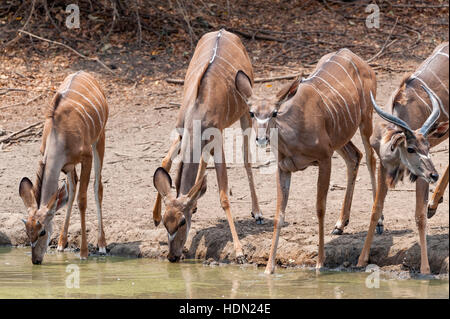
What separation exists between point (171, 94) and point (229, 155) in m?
2.38

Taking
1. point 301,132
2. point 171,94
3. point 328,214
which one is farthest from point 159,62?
point 301,132

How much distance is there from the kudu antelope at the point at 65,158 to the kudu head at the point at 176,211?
0.81 m

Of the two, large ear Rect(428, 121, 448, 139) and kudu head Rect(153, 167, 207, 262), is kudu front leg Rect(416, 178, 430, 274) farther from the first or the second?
kudu head Rect(153, 167, 207, 262)

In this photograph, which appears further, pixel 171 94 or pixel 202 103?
pixel 171 94

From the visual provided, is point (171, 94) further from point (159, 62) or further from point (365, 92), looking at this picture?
point (365, 92)

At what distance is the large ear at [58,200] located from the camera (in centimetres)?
642

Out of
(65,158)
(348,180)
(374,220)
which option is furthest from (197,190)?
(348,180)

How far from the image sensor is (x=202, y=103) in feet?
22.2

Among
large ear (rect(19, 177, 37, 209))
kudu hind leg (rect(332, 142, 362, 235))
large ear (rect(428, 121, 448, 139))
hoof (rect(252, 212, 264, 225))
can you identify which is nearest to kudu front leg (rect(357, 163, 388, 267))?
large ear (rect(428, 121, 448, 139))

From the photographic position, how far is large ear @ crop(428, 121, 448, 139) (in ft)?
18.2

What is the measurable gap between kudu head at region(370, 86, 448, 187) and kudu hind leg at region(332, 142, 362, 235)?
3.79 ft

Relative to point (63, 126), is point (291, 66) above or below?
above

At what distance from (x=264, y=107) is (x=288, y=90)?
221 mm

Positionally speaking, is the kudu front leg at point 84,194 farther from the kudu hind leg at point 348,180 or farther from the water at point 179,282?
the kudu hind leg at point 348,180
